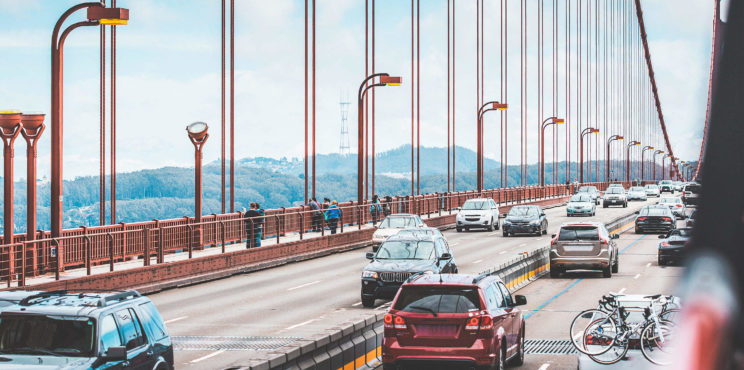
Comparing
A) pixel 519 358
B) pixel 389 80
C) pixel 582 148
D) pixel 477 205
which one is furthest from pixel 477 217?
pixel 582 148

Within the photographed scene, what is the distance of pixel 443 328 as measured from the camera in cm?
1203

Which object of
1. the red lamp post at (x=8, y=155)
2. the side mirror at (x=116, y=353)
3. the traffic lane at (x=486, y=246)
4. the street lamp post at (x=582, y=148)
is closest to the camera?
the side mirror at (x=116, y=353)

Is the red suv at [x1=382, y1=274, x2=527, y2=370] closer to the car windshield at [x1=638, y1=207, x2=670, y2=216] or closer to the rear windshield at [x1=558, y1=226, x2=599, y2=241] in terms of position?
the rear windshield at [x1=558, y1=226, x2=599, y2=241]

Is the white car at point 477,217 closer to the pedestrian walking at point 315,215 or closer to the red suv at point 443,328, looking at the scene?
the pedestrian walking at point 315,215

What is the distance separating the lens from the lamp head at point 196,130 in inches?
1153

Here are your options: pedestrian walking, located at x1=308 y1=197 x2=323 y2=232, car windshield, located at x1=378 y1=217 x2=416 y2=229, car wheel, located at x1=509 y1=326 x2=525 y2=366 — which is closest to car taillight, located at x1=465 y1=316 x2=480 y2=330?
car wheel, located at x1=509 y1=326 x2=525 y2=366

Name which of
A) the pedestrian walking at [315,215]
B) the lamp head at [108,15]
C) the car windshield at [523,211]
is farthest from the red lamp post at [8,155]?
the car windshield at [523,211]

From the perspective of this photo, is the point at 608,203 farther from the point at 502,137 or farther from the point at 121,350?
the point at 121,350

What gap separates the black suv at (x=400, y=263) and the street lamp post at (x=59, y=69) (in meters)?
7.22

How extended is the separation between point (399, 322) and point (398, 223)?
2776cm

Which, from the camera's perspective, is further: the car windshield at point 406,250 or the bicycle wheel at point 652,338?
the car windshield at point 406,250

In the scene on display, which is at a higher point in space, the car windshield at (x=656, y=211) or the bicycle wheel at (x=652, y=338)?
the car windshield at (x=656, y=211)

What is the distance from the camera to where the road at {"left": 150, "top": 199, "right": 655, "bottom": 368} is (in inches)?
626

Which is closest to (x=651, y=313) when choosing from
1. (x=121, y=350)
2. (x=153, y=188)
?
(x=121, y=350)
